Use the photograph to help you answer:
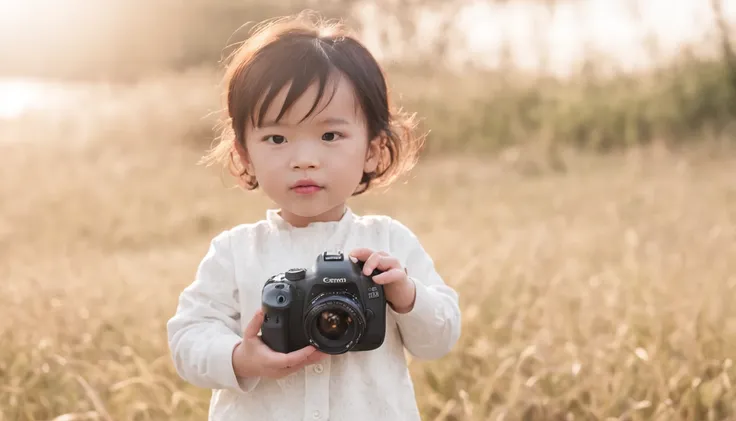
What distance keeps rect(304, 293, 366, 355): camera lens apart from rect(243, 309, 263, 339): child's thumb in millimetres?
110

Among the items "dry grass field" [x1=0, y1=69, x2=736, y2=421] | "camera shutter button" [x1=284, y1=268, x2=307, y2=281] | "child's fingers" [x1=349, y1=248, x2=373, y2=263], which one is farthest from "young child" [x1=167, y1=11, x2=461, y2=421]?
"dry grass field" [x1=0, y1=69, x2=736, y2=421]

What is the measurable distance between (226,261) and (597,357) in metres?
1.46

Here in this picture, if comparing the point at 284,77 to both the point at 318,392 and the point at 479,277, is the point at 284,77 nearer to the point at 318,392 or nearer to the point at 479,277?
the point at 318,392

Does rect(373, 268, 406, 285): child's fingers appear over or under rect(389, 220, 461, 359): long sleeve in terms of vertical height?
over

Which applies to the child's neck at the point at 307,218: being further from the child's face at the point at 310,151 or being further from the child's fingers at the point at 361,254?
the child's fingers at the point at 361,254

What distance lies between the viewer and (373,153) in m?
2.15

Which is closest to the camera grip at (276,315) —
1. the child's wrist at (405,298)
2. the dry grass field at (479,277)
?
the child's wrist at (405,298)

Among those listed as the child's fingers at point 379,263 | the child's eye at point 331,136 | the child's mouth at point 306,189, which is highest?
the child's eye at point 331,136

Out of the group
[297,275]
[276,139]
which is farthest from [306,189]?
[297,275]

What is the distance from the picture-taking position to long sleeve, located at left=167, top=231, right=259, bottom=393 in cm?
190

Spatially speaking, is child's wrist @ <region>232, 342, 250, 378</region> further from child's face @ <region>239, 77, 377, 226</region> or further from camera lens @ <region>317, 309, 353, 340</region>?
child's face @ <region>239, 77, 377, 226</region>

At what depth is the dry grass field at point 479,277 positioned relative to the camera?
9.24ft

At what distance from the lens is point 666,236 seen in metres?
4.82

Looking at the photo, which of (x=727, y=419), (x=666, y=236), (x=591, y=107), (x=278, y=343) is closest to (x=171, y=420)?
(x=278, y=343)
